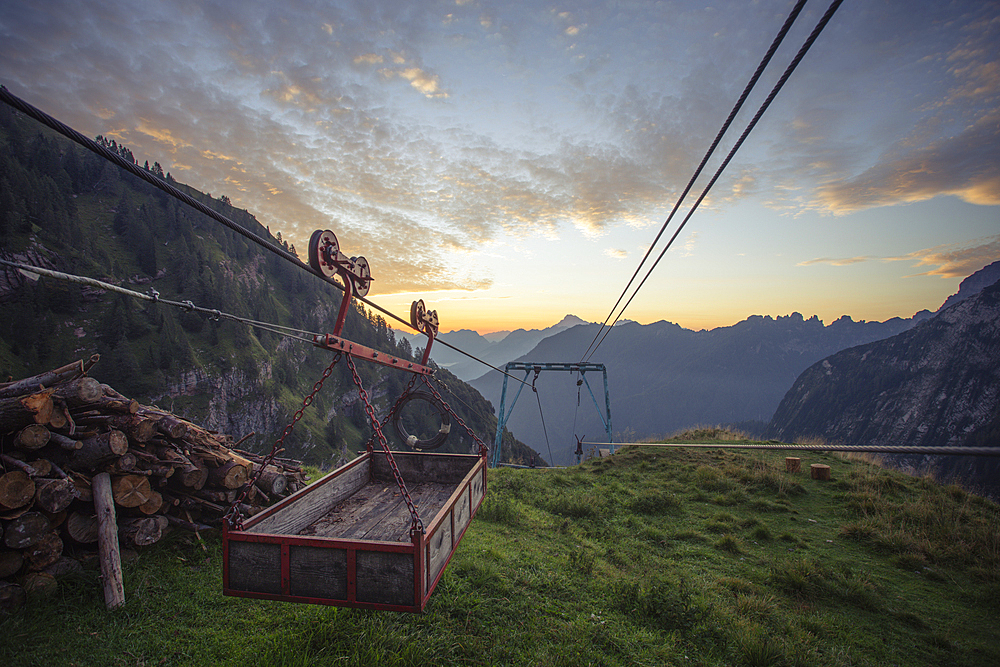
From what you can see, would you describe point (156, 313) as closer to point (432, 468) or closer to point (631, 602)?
point (432, 468)

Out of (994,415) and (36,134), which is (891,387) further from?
(36,134)

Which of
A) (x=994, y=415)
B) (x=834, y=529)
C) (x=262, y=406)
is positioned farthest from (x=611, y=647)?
(x=994, y=415)

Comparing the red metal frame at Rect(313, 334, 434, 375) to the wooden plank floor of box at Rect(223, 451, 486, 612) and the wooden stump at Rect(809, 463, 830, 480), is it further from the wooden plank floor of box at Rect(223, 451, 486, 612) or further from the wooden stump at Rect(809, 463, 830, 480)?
the wooden stump at Rect(809, 463, 830, 480)

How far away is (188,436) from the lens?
6.29m

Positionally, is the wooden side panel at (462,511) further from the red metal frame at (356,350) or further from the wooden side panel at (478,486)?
the red metal frame at (356,350)

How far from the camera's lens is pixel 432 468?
625 cm

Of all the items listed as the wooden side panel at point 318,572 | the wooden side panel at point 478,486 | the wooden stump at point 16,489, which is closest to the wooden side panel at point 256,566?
the wooden side panel at point 318,572

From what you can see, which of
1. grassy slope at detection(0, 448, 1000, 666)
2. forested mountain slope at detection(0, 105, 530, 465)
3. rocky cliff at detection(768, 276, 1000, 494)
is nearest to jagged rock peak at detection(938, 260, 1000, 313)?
rocky cliff at detection(768, 276, 1000, 494)

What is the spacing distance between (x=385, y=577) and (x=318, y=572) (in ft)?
1.72

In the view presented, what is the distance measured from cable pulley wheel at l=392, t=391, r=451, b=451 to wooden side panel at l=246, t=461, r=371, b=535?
0.81 m

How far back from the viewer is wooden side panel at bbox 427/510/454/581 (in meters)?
3.17

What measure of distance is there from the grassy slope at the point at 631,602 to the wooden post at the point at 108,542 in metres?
0.14

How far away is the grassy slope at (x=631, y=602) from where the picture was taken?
4.14 m

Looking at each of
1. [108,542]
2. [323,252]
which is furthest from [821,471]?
[108,542]
